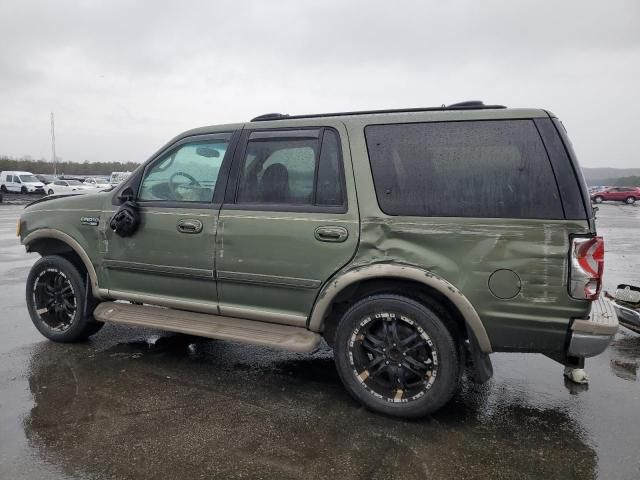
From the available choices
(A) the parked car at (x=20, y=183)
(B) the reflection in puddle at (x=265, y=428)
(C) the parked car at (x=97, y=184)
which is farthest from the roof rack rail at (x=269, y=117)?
(A) the parked car at (x=20, y=183)

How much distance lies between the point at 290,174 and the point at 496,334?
1797 mm

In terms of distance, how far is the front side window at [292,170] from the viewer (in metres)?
3.38

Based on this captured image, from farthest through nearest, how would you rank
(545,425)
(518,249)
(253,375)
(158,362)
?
(158,362), (253,375), (545,425), (518,249)

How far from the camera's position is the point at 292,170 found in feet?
11.6

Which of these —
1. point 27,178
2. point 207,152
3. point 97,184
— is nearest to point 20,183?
point 27,178

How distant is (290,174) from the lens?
11.6 feet

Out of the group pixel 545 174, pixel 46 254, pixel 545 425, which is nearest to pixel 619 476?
pixel 545 425

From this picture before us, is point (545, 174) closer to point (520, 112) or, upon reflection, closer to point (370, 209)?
point (520, 112)

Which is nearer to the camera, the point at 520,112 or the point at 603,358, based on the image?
the point at 520,112

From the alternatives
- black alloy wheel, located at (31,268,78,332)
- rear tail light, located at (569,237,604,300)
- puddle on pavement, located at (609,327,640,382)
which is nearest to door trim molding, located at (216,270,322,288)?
rear tail light, located at (569,237,604,300)

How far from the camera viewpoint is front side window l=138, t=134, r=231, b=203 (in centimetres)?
385

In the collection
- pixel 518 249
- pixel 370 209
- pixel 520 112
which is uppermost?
pixel 520 112

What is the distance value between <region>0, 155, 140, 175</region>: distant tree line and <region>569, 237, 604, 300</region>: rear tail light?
228 ft

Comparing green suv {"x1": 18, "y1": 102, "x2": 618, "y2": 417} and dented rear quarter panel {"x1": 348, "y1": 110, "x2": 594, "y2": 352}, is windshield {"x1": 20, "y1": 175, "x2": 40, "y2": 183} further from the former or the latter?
dented rear quarter panel {"x1": 348, "y1": 110, "x2": 594, "y2": 352}
